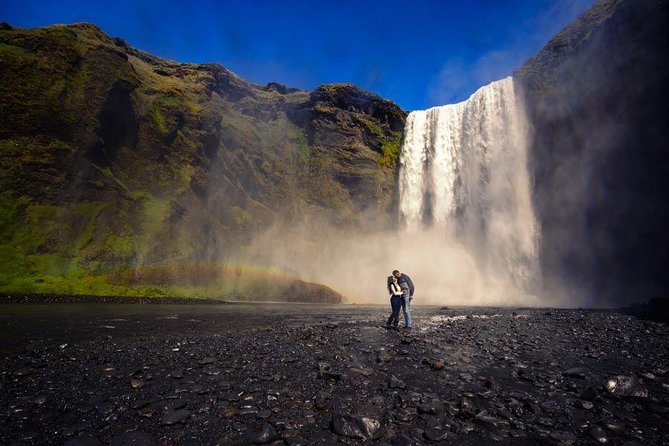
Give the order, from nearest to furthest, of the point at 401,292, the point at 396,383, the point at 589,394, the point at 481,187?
1. the point at 589,394
2. the point at 396,383
3. the point at 401,292
4. the point at 481,187

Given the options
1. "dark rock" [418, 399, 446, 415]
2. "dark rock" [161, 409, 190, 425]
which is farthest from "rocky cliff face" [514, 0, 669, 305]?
"dark rock" [161, 409, 190, 425]

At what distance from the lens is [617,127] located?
38.8 meters

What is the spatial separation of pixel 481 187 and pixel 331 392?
52431 millimetres

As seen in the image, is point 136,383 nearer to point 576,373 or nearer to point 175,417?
point 175,417

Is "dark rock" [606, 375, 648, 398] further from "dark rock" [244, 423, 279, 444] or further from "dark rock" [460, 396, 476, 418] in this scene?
"dark rock" [244, 423, 279, 444]

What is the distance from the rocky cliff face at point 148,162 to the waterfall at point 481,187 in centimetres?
1265

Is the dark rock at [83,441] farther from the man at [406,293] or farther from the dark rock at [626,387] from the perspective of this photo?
the man at [406,293]

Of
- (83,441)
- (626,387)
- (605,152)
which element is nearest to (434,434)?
(626,387)

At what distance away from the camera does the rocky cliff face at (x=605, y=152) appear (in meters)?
35.4

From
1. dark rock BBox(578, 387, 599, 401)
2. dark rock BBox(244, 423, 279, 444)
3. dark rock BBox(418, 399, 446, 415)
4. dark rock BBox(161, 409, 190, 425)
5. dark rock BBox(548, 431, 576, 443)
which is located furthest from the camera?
dark rock BBox(578, 387, 599, 401)

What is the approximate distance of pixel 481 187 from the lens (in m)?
52.7

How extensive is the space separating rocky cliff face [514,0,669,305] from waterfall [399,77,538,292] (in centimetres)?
207

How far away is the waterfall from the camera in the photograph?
48.3m

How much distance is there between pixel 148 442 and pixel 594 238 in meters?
51.0
